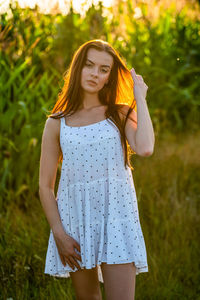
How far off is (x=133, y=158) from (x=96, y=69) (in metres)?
2.07

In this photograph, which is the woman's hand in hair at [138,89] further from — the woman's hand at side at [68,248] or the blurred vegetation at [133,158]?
the blurred vegetation at [133,158]

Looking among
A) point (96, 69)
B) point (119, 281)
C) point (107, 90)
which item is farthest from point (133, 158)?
point (119, 281)

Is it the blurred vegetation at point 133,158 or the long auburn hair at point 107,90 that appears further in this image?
the blurred vegetation at point 133,158

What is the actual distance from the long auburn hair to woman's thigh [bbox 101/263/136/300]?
43 centimetres

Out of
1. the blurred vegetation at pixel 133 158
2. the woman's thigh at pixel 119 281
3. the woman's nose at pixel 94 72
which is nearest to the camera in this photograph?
the woman's thigh at pixel 119 281

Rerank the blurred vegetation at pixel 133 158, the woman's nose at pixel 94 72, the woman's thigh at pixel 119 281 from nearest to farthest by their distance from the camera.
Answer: the woman's thigh at pixel 119 281 → the woman's nose at pixel 94 72 → the blurred vegetation at pixel 133 158

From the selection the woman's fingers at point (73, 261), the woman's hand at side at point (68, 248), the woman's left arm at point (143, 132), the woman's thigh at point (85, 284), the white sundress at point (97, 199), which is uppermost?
the woman's left arm at point (143, 132)

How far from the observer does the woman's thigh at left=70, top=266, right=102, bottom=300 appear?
1908 mm

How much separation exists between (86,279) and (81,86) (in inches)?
32.5

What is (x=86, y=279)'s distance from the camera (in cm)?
192

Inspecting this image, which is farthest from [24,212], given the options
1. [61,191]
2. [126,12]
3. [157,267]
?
[126,12]

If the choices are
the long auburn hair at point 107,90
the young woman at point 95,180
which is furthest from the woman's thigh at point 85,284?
the long auburn hair at point 107,90

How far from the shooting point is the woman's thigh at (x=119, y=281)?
1.76 metres

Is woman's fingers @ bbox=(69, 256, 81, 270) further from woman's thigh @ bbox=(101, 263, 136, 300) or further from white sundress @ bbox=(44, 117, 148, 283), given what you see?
woman's thigh @ bbox=(101, 263, 136, 300)
